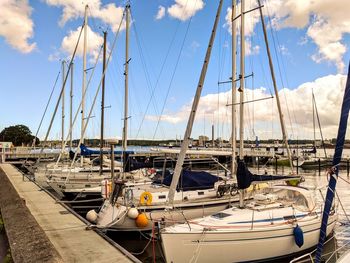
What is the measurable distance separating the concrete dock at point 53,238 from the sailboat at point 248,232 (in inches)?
70.4

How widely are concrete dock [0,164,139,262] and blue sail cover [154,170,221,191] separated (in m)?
4.41

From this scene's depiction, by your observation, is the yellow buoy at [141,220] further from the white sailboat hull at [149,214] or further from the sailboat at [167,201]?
the white sailboat hull at [149,214]

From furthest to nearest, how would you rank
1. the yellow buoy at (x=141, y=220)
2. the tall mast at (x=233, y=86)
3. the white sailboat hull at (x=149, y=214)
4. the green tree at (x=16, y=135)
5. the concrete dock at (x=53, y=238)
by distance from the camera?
the green tree at (x=16, y=135)
the tall mast at (x=233, y=86)
the white sailboat hull at (x=149, y=214)
the yellow buoy at (x=141, y=220)
the concrete dock at (x=53, y=238)

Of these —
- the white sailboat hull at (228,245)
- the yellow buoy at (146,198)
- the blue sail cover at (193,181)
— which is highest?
the blue sail cover at (193,181)

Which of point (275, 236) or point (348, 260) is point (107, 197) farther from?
point (348, 260)

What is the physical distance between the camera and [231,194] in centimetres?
1545

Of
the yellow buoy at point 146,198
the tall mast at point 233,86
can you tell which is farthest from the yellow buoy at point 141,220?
the tall mast at point 233,86

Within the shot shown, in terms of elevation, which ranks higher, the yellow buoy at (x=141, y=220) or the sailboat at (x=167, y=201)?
the sailboat at (x=167, y=201)

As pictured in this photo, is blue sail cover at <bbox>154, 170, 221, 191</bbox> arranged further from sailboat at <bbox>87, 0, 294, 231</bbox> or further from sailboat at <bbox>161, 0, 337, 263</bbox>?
sailboat at <bbox>161, 0, 337, 263</bbox>

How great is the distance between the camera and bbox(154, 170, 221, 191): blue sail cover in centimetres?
1502

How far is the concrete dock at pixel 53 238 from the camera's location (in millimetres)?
8375

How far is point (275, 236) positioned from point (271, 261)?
870mm

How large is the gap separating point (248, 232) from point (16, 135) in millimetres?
110488

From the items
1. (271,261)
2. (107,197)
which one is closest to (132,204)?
(107,197)
